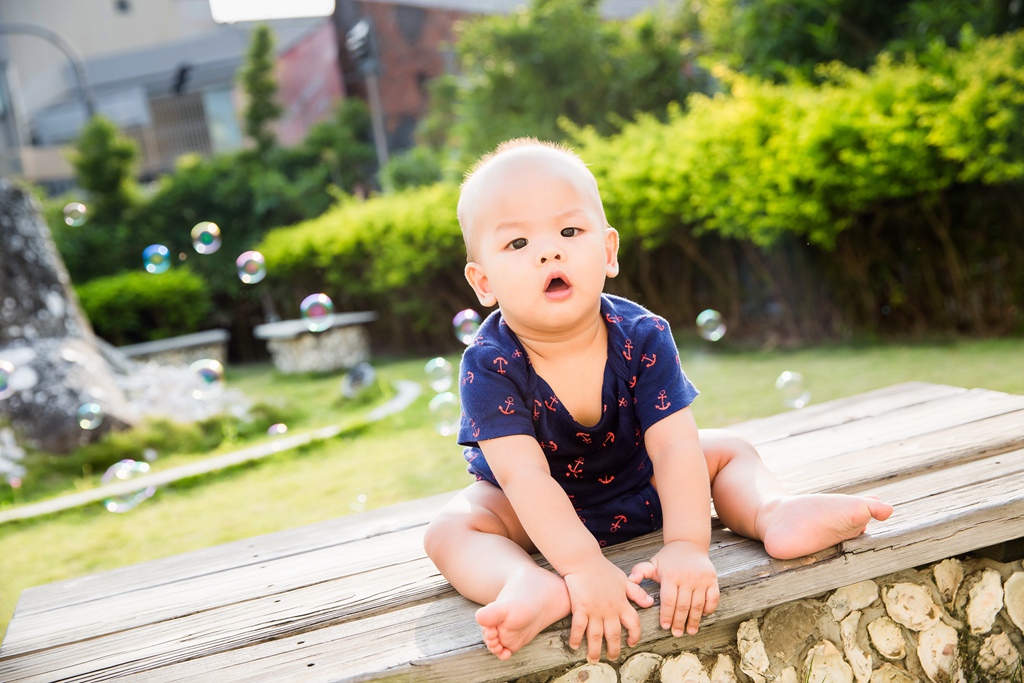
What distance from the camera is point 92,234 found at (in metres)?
12.0

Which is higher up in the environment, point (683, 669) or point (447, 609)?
point (447, 609)

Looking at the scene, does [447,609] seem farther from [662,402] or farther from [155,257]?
[155,257]

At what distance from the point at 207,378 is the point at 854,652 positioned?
12.2ft

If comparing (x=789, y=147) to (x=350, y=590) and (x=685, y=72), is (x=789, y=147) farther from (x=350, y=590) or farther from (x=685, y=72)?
(x=685, y=72)

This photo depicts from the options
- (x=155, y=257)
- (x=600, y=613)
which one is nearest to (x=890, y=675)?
(x=600, y=613)

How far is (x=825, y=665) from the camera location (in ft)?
5.02

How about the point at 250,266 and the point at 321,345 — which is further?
the point at 321,345

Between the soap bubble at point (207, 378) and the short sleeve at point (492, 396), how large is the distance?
3.25 meters

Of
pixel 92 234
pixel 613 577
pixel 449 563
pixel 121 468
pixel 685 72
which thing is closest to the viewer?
pixel 613 577

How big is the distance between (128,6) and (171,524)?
20.9m

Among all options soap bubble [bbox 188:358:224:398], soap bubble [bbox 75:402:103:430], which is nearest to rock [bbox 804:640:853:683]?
soap bubble [bbox 188:358:224:398]

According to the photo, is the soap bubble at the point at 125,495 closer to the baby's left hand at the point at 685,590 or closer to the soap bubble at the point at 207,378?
the soap bubble at the point at 207,378

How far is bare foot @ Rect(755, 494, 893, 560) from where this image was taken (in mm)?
1424

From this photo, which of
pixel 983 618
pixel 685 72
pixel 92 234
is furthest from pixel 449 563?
pixel 92 234
